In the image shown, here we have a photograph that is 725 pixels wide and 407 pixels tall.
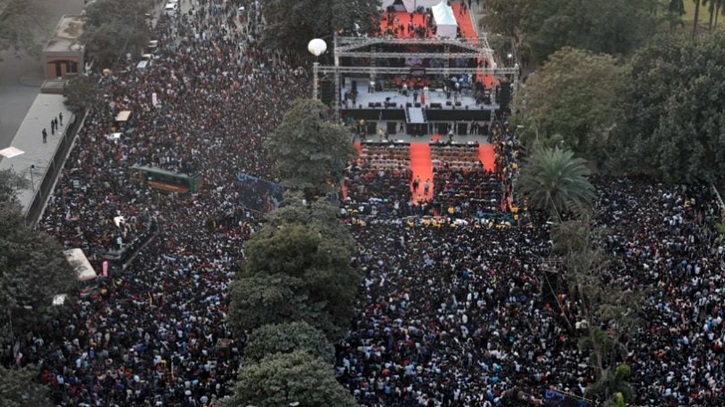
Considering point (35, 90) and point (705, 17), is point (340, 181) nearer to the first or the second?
point (35, 90)

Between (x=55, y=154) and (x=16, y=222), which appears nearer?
(x=16, y=222)

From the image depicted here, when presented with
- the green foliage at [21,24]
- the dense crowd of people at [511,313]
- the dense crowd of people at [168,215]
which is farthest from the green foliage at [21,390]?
the green foliage at [21,24]

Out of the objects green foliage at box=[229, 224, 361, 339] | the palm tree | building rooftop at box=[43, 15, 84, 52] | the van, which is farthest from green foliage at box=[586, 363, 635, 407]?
building rooftop at box=[43, 15, 84, 52]

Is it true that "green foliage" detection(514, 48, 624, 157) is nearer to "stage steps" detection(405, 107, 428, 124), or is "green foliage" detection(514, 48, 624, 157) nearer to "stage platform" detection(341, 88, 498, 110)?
"stage platform" detection(341, 88, 498, 110)

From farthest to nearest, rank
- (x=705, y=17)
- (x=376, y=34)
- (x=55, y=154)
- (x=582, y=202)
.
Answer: (x=705, y=17) → (x=376, y=34) → (x=55, y=154) → (x=582, y=202)

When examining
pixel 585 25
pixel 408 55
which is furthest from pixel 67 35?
pixel 585 25

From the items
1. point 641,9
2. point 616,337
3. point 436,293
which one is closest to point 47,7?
point 641,9
